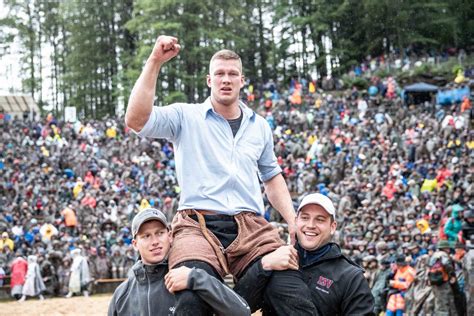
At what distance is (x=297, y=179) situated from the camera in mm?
20219

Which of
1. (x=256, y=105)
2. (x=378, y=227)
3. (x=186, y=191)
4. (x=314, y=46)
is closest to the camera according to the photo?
(x=186, y=191)

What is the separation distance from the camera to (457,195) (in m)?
14.6

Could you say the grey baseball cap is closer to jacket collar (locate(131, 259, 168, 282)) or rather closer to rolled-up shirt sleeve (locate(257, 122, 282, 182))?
jacket collar (locate(131, 259, 168, 282))

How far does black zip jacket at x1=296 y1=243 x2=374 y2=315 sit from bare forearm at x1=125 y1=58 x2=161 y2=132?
1.04 meters

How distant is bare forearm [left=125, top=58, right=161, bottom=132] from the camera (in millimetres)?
3203

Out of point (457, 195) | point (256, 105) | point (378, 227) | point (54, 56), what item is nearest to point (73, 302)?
point (378, 227)

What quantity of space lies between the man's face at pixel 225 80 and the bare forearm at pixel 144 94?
13.4 inches

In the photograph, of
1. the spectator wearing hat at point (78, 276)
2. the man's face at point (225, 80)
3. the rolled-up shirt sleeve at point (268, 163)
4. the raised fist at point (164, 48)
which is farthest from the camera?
the spectator wearing hat at point (78, 276)

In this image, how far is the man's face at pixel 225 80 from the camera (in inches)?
135

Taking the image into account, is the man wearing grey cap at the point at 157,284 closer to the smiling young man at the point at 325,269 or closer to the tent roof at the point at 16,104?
the smiling young man at the point at 325,269

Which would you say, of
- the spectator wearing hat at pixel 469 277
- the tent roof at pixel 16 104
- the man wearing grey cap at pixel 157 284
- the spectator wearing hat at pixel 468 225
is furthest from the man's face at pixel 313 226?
the tent roof at pixel 16 104

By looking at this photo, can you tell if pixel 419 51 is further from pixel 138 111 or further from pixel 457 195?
pixel 138 111

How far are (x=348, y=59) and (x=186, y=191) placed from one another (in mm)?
36439

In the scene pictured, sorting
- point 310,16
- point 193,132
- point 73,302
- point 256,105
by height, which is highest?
point 310,16
